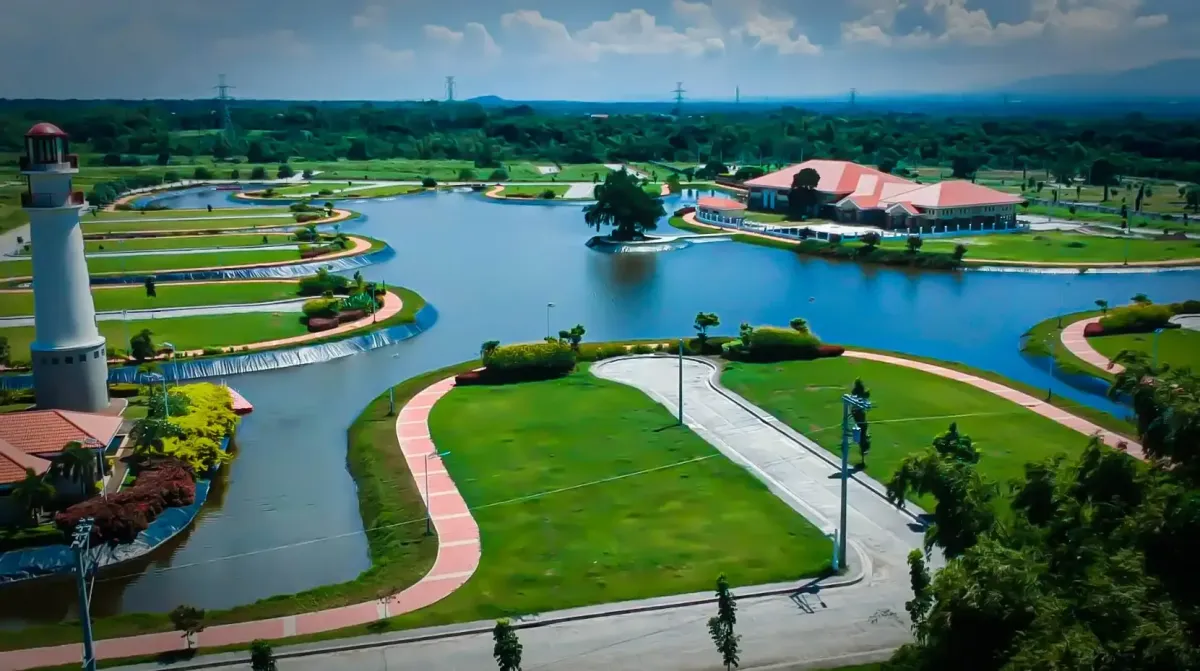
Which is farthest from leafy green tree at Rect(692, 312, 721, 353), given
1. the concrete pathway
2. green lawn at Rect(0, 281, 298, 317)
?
green lawn at Rect(0, 281, 298, 317)

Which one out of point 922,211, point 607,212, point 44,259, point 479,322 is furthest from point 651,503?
point 922,211

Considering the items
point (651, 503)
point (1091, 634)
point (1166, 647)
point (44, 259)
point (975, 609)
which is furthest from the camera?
point (44, 259)

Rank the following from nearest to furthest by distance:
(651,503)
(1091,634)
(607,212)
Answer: (1091,634) → (651,503) → (607,212)

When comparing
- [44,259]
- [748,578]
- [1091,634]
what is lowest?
[748,578]

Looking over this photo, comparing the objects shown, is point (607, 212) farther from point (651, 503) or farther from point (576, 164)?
point (576, 164)

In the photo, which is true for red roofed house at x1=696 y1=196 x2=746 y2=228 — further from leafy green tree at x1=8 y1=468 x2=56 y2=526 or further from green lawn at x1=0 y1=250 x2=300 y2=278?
leafy green tree at x1=8 y1=468 x2=56 y2=526

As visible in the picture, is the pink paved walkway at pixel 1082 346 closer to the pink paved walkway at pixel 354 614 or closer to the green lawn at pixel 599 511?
the green lawn at pixel 599 511
